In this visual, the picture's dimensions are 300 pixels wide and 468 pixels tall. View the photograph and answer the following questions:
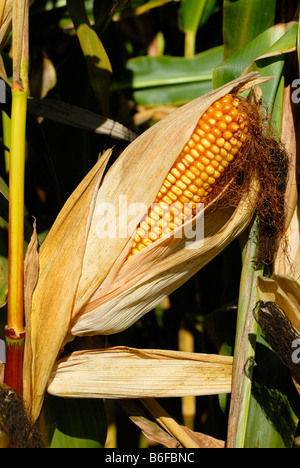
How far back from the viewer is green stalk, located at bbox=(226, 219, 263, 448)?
0.91 metres

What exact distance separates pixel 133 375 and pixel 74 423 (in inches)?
8.2

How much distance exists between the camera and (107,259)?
33.2 inches

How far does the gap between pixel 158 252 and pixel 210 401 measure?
684mm

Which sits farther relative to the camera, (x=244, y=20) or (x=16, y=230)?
(x=244, y=20)

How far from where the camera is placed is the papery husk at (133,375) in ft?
2.83

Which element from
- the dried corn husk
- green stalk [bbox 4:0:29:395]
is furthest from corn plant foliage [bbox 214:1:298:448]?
green stalk [bbox 4:0:29:395]

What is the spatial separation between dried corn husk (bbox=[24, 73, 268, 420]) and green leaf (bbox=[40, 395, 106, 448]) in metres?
0.16

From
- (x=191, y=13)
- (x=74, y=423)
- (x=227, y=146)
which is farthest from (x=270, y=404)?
(x=191, y=13)

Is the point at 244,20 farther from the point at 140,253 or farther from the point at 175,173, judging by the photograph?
the point at 140,253

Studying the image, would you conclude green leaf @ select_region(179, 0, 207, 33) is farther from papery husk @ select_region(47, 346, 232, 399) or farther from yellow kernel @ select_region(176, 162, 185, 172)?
papery husk @ select_region(47, 346, 232, 399)

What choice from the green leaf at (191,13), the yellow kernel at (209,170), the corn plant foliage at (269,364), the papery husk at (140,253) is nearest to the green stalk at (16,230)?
the papery husk at (140,253)

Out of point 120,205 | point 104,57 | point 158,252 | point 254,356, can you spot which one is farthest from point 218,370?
point 104,57

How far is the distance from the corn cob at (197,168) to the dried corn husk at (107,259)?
0.02 meters

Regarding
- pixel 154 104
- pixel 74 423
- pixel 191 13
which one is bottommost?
pixel 74 423
